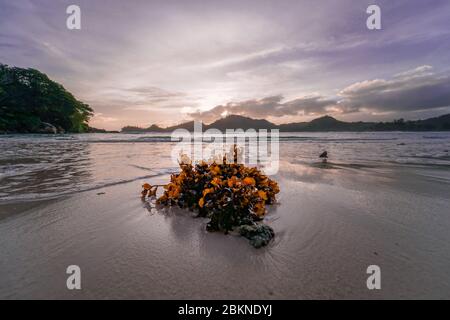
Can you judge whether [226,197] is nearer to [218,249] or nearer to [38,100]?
[218,249]

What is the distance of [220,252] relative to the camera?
6.42ft

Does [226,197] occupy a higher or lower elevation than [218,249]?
higher

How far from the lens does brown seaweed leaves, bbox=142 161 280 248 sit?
7.83ft

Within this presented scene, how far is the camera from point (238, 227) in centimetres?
234

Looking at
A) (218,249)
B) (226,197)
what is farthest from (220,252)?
(226,197)

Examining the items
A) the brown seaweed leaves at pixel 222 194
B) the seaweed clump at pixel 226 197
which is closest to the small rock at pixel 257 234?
the seaweed clump at pixel 226 197

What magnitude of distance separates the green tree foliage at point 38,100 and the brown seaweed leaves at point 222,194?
149 feet

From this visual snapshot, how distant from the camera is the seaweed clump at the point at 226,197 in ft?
7.66

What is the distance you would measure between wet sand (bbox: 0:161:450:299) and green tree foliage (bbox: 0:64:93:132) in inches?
1787

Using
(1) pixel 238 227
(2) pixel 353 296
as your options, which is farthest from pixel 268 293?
(1) pixel 238 227

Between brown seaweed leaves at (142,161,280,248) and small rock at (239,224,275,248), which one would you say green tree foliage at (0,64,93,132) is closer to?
brown seaweed leaves at (142,161,280,248)

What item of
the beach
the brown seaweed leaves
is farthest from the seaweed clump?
the beach

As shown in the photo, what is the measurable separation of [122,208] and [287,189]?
9.69ft

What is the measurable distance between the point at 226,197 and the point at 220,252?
637 millimetres
